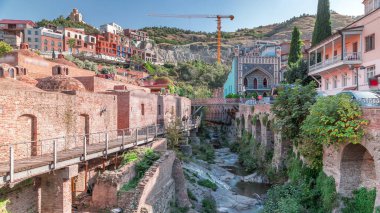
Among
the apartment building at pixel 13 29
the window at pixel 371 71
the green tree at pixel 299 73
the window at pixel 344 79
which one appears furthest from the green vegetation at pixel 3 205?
the apartment building at pixel 13 29

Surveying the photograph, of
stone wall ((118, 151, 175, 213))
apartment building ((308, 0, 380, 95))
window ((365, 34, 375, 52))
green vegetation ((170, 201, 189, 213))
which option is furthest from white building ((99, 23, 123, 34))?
green vegetation ((170, 201, 189, 213))

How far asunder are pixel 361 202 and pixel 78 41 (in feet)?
258

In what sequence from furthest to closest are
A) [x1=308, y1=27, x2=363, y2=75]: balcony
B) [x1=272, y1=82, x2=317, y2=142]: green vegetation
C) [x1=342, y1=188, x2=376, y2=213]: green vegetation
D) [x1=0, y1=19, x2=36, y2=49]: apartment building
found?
[x1=0, y1=19, x2=36, y2=49]: apartment building
[x1=308, y1=27, x2=363, y2=75]: balcony
[x1=272, y1=82, x2=317, y2=142]: green vegetation
[x1=342, y1=188, x2=376, y2=213]: green vegetation

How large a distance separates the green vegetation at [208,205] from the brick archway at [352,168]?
694cm

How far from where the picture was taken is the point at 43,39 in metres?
77.1

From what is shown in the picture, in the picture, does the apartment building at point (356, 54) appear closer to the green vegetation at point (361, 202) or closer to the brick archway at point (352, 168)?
the brick archway at point (352, 168)

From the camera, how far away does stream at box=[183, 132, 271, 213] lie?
20161mm

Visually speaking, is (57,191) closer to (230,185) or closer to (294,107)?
(294,107)

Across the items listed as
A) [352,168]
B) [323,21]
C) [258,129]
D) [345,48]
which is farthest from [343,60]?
[352,168]

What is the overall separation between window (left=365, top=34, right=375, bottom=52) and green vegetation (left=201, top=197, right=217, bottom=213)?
46.8 ft

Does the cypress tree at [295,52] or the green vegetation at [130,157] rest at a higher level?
the cypress tree at [295,52]

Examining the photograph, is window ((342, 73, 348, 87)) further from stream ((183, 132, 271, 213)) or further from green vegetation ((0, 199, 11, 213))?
green vegetation ((0, 199, 11, 213))

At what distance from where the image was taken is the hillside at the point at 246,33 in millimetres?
138000

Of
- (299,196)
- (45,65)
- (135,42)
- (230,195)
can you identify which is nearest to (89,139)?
(230,195)
